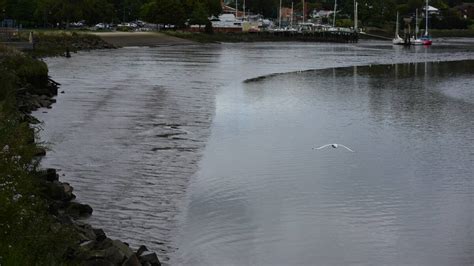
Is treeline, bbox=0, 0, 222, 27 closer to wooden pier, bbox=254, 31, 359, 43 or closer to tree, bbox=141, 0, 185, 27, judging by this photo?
tree, bbox=141, 0, 185, 27

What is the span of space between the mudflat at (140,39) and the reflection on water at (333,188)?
222 feet

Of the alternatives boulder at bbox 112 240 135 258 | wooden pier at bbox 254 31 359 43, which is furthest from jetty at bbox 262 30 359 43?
boulder at bbox 112 240 135 258

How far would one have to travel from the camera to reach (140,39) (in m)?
103

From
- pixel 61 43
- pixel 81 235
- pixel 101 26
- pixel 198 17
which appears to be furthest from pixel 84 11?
pixel 81 235

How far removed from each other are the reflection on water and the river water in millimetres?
35

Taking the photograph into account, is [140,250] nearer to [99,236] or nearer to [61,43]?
[99,236]

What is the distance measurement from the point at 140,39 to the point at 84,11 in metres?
19.0

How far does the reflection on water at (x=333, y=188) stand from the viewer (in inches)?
453

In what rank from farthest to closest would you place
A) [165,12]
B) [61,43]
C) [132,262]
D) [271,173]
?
[165,12] < [61,43] < [271,173] < [132,262]

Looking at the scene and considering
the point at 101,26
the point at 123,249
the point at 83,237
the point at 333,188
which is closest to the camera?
the point at 123,249

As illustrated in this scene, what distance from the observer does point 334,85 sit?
42.5 m

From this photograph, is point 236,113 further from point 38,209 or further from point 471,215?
point 38,209

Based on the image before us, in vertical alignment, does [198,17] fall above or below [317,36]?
above

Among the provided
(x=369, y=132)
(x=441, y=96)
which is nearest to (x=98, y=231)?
(x=369, y=132)
